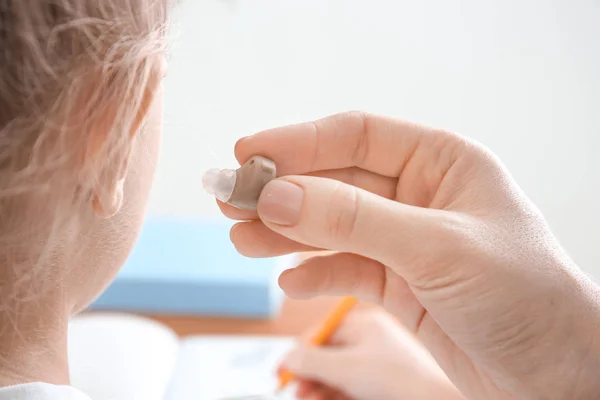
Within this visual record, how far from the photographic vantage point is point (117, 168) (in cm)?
40

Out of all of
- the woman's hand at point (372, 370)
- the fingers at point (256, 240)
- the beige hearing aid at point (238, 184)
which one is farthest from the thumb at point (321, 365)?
the beige hearing aid at point (238, 184)

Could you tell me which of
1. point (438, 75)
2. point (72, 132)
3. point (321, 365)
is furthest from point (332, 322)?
point (72, 132)

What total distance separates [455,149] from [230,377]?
358 mm

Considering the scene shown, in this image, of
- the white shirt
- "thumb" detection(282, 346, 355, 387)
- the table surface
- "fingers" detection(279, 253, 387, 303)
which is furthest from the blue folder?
the white shirt

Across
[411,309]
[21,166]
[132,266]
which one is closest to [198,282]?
[132,266]

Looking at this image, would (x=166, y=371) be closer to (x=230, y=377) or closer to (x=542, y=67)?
(x=230, y=377)

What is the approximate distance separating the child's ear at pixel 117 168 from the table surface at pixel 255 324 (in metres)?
0.40

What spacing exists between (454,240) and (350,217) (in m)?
0.07

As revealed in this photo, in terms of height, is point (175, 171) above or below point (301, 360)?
above

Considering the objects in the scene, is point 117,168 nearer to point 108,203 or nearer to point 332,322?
point 108,203

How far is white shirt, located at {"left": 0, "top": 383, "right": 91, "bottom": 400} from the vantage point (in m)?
0.38

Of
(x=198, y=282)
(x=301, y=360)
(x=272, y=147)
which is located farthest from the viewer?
(x=198, y=282)

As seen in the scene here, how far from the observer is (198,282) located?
0.78 meters

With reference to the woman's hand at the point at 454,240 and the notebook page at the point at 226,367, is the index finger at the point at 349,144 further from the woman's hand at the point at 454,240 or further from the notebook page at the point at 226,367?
the notebook page at the point at 226,367
